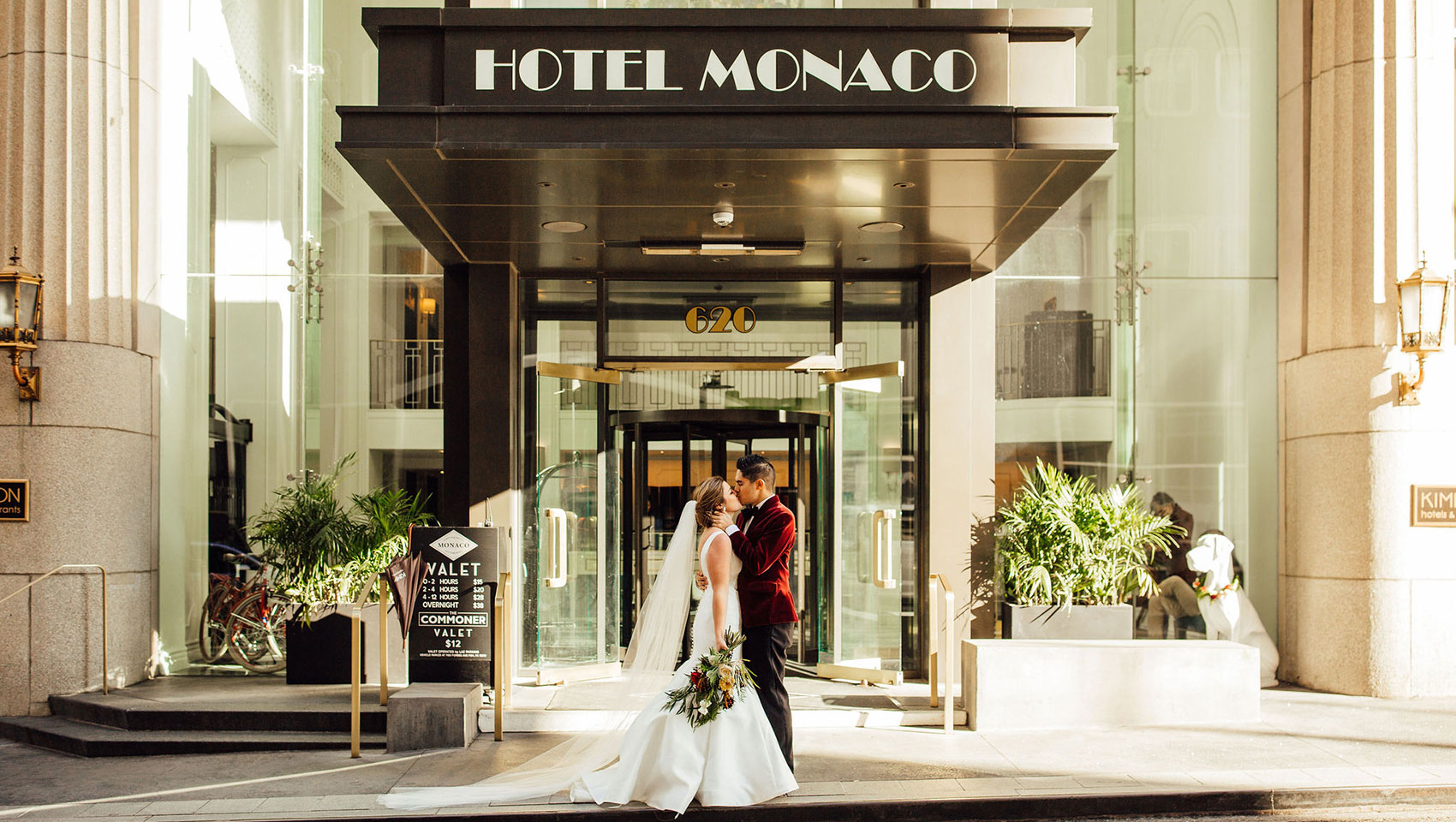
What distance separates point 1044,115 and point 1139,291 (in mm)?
4254

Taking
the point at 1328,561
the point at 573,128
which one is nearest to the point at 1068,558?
the point at 1328,561

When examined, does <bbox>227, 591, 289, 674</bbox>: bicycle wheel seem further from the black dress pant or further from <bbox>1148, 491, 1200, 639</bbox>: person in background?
<bbox>1148, 491, 1200, 639</bbox>: person in background

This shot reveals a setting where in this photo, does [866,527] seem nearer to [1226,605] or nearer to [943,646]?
[943,646]

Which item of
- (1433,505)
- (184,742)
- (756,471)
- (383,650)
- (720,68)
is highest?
(720,68)

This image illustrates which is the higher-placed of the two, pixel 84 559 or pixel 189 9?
pixel 189 9

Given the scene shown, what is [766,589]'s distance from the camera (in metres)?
6.48

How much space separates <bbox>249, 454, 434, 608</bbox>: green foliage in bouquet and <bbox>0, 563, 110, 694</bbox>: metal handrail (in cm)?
122

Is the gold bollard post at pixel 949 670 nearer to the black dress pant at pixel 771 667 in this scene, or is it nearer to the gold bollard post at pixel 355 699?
the black dress pant at pixel 771 667

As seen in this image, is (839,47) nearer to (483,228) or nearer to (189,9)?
(483,228)

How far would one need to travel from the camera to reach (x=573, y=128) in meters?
6.78

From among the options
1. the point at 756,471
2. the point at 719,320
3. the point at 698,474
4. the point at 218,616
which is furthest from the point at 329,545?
the point at 756,471

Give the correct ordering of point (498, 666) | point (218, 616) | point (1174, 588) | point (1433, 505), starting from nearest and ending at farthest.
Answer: point (498, 666) → point (1433, 505) → point (218, 616) → point (1174, 588)

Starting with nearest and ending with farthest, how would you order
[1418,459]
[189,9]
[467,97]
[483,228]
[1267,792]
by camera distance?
[1267,792]
[467,97]
[483,228]
[1418,459]
[189,9]

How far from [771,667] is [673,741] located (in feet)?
2.36
